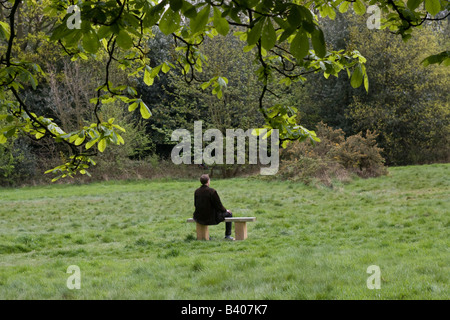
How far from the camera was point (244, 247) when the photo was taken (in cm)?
726

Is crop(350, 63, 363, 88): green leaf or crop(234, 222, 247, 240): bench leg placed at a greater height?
crop(350, 63, 363, 88): green leaf

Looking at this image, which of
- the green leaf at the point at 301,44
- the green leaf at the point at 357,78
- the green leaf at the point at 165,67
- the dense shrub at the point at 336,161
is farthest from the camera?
the dense shrub at the point at 336,161

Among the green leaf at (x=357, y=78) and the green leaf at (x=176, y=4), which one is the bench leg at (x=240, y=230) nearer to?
the green leaf at (x=357, y=78)

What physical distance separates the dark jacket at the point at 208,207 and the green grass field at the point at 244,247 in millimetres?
418

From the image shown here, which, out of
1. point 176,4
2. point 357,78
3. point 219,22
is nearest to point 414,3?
point 357,78

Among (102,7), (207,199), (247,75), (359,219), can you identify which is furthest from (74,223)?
(247,75)

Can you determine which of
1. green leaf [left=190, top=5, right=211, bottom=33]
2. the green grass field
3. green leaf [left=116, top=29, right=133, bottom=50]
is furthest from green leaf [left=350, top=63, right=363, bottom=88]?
the green grass field

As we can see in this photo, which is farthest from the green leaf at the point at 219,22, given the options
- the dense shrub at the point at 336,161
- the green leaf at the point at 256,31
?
the dense shrub at the point at 336,161

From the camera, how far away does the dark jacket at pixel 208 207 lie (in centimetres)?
782

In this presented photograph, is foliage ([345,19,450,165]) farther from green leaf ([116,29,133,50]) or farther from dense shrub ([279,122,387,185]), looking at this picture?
green leaf ([116,29,133,50])

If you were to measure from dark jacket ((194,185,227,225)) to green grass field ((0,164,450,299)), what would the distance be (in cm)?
42

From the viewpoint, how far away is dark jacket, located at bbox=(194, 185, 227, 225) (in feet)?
25.7
